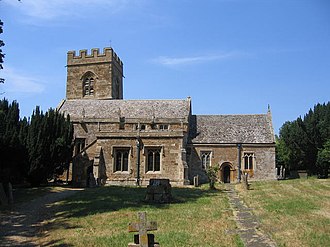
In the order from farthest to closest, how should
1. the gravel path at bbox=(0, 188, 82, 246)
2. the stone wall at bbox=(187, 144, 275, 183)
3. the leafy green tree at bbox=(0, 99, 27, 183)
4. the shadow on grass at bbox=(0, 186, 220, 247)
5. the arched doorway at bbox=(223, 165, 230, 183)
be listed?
the arched doorway at bbox=(223, 165, 230, 183), the stone wall at bbox=(187, 144, 275, 183), the leafy green tree at bbox=(0, 99, 27, 183), the shadow on grass at bbox=(0, 186, 220, 247), the gravel path at bbox=(0, 188, 82, 246)

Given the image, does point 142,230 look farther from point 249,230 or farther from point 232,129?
point 232,129

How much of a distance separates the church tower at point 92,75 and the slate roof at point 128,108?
617 cm

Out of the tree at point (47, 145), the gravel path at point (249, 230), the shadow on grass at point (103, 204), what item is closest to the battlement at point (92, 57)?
the tree at point (47, 145)

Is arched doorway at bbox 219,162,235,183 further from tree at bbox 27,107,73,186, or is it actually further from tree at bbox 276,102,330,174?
tree at bbox 27,107,73,186

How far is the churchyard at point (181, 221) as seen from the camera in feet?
33.5

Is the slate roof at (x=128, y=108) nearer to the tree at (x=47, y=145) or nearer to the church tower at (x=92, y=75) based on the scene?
the church tower at (x=92, y=75)

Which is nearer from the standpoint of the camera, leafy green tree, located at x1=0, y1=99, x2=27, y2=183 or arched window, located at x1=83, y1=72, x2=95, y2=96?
leafy green tree, located at x1=0, y1=99, x2=27, y2=183

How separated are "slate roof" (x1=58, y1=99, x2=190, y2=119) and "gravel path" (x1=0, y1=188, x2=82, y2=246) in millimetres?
19342

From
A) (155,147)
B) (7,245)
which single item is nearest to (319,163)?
(155,147)

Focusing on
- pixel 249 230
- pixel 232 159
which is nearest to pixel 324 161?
pixel 232 159

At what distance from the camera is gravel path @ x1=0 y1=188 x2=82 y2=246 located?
11062 mm

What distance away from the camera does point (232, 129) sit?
3819 cm

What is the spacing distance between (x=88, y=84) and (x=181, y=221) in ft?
125

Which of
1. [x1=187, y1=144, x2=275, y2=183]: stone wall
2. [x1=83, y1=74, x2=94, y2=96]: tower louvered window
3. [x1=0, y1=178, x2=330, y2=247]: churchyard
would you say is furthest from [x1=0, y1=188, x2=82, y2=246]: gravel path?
[x1=83, y1=74, x2=94, y2=96]: tower louvered window
